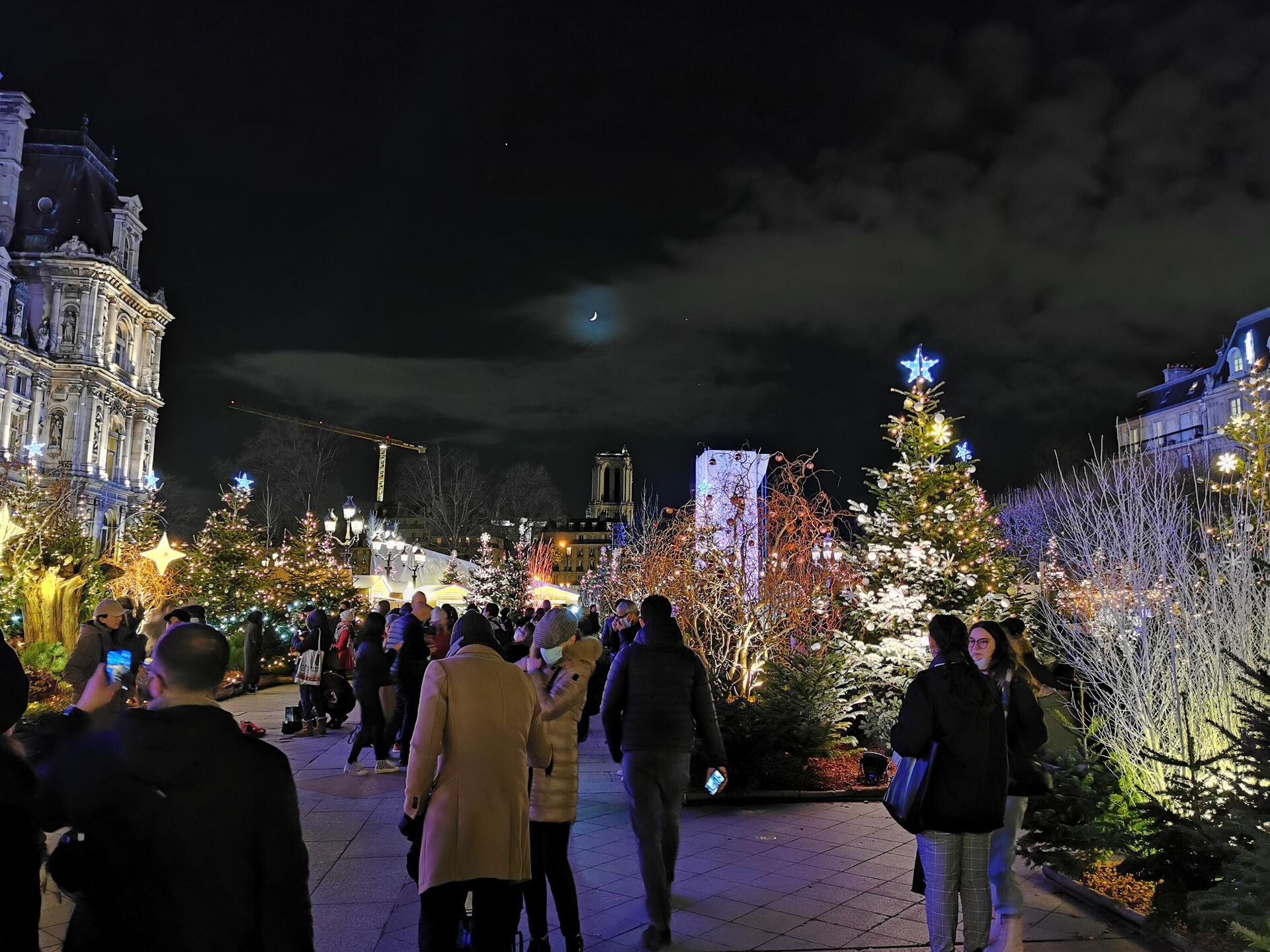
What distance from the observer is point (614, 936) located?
554cm

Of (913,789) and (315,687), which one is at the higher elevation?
(913,789)

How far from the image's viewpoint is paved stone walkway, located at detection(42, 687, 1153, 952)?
5.55 meters

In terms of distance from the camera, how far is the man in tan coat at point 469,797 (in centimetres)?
402

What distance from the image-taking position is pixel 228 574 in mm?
25875

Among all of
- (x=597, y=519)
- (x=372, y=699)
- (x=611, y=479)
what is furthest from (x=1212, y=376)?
(x=611, y=479)

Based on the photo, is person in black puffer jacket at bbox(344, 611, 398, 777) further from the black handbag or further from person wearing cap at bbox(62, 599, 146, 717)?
the black handbag

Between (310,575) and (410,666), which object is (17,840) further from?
(310,575)

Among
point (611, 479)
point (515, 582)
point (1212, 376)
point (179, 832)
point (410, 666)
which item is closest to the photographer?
point (179, 832)

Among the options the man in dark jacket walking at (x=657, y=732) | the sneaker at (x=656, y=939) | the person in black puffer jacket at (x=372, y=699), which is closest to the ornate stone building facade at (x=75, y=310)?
the person in black puffer jacket at (x=372, y=699)

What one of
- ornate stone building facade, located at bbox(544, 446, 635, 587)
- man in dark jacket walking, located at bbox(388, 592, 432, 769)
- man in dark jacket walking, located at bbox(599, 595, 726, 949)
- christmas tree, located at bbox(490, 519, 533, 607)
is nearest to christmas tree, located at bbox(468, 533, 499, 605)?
christmas tree, located at bbox(490, 519, 533, 607)

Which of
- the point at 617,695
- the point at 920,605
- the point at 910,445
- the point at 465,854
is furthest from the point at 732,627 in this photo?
the point at 465,854

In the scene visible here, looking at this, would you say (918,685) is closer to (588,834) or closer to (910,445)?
(588,834)

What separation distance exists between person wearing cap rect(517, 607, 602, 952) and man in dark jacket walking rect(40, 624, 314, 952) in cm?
230

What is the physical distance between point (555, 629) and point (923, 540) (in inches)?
389
